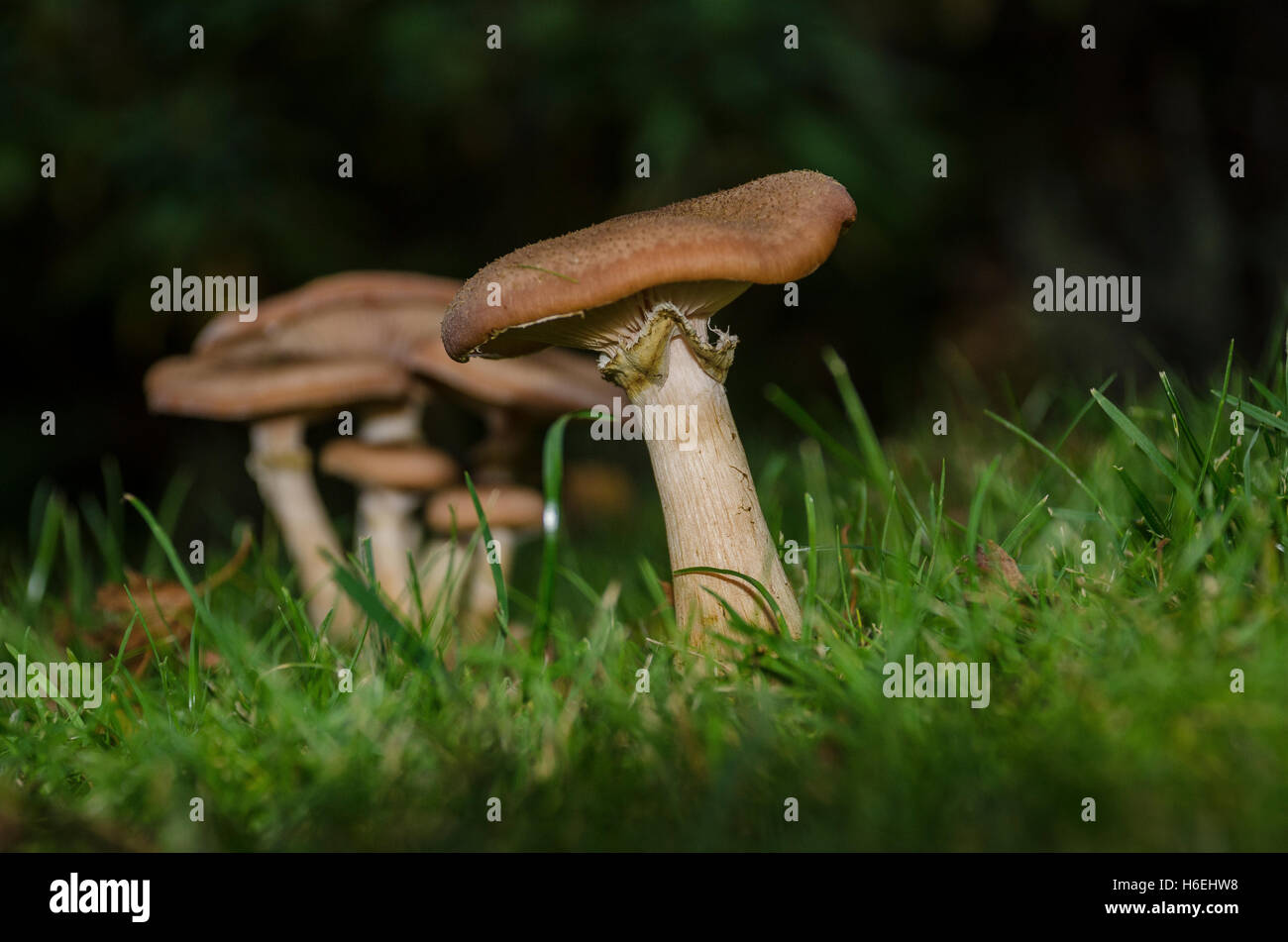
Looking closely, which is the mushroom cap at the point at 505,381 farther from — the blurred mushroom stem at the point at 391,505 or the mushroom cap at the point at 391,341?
the blurred mushroom stem at the point at 391,505

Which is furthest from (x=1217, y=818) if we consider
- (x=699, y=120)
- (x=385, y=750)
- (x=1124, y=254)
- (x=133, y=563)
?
(x=1124, y=254)

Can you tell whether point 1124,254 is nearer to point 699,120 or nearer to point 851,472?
point 699,120

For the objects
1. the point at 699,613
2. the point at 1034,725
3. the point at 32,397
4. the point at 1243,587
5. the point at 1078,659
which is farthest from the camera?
the point at 32,397

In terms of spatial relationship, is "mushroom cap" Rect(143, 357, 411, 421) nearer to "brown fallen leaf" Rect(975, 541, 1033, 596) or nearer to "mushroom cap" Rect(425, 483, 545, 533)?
"mushroom cap" Rect(425, 483, 545, 533)

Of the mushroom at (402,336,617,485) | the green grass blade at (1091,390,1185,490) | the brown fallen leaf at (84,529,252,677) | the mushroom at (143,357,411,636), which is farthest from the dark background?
the green grass blade at (1091,390,1185,490)

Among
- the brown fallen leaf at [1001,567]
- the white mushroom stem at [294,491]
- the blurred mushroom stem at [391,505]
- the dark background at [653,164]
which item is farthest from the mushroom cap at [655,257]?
the dark background at [653,164]

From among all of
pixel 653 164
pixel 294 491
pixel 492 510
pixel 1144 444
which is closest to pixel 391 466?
pixel 492 510

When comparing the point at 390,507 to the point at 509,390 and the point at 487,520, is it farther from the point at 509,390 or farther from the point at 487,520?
the point at 509,390
